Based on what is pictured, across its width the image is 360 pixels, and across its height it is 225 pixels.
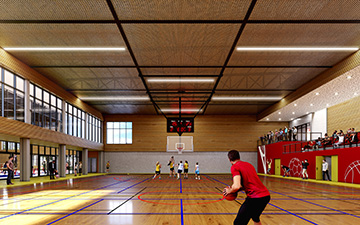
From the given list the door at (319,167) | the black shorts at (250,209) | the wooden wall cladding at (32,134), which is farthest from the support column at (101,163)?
the black shorts at (250,209)

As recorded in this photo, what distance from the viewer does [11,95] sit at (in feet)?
69.8

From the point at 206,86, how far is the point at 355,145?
39.4 feet

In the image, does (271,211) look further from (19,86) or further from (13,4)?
(19,86)

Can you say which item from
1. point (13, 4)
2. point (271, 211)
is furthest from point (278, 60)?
point (13, 4)

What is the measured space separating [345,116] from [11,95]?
89.4 feet

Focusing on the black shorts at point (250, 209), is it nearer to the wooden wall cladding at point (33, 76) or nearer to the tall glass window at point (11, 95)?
the wooden wall cladding at point (33, 76)

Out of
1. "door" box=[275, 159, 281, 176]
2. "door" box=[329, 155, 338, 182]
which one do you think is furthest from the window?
"door" box=[329, 155, 338, 182]

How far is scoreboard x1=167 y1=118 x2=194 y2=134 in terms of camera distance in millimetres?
35062

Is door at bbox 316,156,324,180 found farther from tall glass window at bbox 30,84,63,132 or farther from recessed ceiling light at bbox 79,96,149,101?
tall glass window at bbox 30,84,63,132

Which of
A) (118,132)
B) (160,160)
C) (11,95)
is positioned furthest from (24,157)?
(160,160)

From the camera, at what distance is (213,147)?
45031 millimetres

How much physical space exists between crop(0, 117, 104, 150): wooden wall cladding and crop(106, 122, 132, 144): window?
9.50 metres

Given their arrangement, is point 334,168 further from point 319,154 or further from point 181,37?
point 181,37

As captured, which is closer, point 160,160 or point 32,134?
point 32,134
